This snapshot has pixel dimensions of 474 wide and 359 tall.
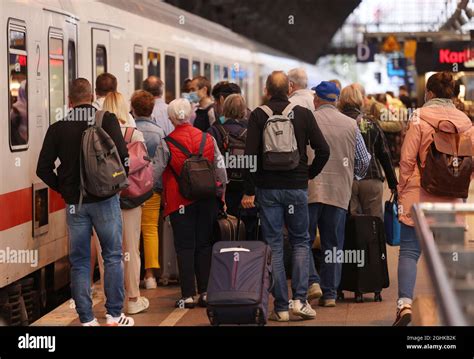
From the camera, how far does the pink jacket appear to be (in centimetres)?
926

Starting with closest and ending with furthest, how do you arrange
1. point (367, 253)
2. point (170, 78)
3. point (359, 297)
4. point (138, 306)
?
point (138, 306), point (367, 253), point (359, 297), point (170, 78)

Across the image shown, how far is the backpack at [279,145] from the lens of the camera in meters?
9.70

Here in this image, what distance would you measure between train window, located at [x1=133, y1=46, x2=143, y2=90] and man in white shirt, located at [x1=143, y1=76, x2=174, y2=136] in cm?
232

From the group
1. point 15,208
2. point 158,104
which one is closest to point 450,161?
point 15,208

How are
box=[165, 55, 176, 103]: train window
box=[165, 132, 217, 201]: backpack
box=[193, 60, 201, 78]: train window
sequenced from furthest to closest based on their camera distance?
box=[193, 60, 201, 78]: train window, box=[165, 55, 176, 103]: train window, box=[165, 132, 217, 201]: backpack

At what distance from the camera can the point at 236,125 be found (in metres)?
11.5

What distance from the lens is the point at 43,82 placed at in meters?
11.0

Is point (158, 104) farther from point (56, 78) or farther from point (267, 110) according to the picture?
point (267, 110)

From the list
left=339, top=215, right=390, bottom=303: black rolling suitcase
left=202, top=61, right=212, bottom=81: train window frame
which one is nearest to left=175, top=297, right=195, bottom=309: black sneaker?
left=339, top=215, right=390, bottom=303: black rolling suitcase

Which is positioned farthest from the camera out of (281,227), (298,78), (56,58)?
(298,78)

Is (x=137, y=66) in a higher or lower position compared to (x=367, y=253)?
higher

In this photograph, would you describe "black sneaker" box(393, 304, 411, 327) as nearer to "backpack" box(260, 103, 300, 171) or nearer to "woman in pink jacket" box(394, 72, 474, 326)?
"woman in pink jacket" box(394, 72, 474, 326)

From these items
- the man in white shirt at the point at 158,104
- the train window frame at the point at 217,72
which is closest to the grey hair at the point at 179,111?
the man in white shirt at the point at 158,104

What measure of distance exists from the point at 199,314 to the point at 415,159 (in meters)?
2.45
